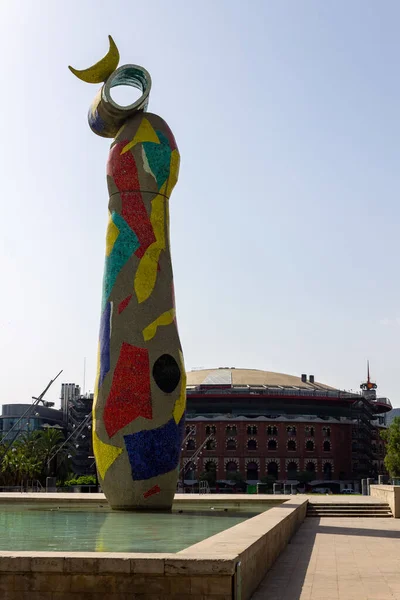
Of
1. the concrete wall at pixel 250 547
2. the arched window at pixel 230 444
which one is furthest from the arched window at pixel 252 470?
the concrete wall at pixel 250 547

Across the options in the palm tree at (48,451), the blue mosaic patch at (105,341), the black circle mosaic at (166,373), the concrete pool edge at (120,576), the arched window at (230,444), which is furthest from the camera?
the arched window at (230,444)

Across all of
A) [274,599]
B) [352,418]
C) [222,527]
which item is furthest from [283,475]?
[274,599]

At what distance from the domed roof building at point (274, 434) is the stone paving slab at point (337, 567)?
75661mm

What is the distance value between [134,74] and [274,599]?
69.9ft

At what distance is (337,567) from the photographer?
47.8 feet

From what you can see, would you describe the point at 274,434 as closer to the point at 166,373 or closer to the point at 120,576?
the point at 166,373

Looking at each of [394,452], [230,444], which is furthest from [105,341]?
[230,444]

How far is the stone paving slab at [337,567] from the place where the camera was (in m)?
11.7

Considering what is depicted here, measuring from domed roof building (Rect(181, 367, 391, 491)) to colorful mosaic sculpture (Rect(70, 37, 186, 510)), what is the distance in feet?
236

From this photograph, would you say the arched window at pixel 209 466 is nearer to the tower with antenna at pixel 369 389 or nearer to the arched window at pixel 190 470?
the arched window at pixel 190 470

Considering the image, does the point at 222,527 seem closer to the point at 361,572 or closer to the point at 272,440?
the point at 361,572

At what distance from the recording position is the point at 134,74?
92.3 feet

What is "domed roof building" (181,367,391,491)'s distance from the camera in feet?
326

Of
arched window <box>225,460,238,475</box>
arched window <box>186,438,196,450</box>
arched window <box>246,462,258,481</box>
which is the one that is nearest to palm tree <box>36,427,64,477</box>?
arched window <box>186,438,196,450</box>
